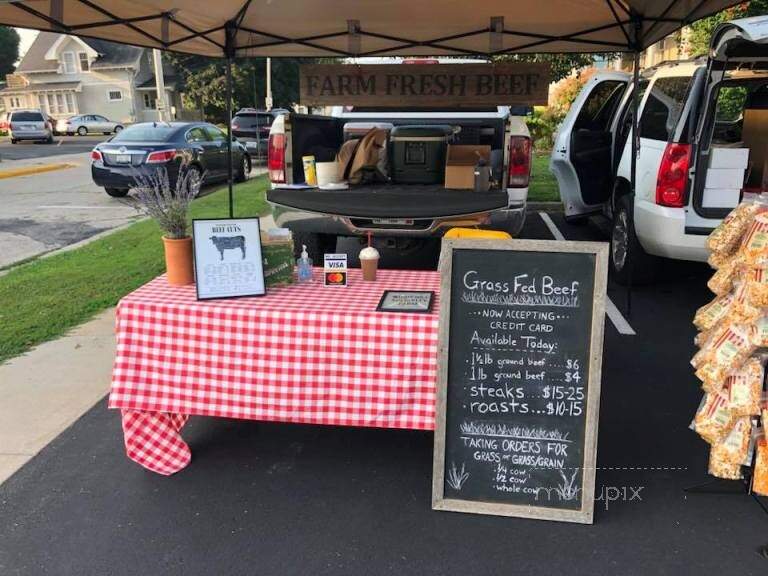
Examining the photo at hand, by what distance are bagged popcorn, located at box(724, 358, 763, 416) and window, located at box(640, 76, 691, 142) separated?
2.79 m

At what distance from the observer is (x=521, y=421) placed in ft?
8.94

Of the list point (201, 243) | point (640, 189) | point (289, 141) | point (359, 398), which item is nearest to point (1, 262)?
point (289, 141)

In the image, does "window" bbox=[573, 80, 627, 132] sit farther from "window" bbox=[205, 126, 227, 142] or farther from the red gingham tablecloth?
"window" bbox=[205, 126, 227, 142]

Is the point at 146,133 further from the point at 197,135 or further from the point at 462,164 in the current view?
the point at 462,164

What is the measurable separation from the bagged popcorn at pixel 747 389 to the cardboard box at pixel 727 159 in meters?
2.61

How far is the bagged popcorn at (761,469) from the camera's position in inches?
104

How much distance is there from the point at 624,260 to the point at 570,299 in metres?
3.61

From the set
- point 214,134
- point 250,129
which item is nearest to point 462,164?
point 214,134

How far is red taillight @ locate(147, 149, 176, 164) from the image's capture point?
11752 millimetres

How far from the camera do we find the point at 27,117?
30.0 m

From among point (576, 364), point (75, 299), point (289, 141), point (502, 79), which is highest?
point (502, 79)

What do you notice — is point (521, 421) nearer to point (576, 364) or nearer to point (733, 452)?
point (576, 364)

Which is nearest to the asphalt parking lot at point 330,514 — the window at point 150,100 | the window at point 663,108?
the window at point 663,108

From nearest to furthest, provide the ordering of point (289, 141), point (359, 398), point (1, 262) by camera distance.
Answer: point (359, 398) → point (289, 141) → point (1, 262)
